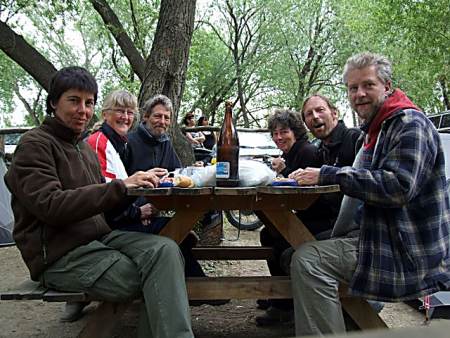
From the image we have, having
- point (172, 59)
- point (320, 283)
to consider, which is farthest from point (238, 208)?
point (172, 59)

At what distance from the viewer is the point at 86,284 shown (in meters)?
2.44

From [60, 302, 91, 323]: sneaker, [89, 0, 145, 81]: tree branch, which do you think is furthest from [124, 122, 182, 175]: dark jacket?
[89, 0, 145, 81]: tree branch

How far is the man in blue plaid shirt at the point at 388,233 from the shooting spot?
8.04 feet

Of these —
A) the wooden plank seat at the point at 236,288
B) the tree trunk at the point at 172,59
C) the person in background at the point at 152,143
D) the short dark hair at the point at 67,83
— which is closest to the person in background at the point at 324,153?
the wooden plank seat at the point at 236,288

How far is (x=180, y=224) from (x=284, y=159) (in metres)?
1.35

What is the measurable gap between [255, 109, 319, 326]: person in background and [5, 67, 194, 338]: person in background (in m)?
1.26

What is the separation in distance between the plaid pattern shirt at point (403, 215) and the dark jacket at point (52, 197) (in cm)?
121

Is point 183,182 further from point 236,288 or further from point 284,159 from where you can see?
point 284,159

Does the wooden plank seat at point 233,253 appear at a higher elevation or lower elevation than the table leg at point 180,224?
lower

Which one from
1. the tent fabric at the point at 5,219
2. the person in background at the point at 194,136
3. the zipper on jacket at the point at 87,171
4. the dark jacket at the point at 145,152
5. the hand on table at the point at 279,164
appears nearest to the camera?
the zipper on jacket at the point at 87,171

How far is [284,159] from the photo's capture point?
3.82 m

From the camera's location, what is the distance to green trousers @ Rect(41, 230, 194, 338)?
7.72 feet

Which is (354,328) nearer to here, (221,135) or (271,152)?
(221,135)

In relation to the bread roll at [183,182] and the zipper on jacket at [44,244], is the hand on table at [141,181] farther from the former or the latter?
the zipper on jacket at [44,244]
